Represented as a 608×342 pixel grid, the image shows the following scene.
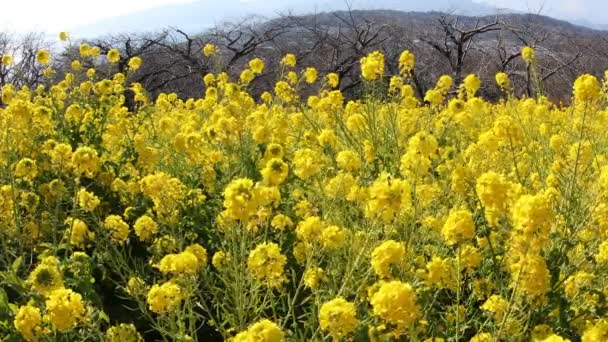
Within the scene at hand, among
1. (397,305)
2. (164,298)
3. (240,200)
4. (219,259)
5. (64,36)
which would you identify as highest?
(240,200)

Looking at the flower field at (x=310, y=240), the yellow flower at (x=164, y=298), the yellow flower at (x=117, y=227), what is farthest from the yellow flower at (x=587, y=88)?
the yellow flower at (x=117, y=227)

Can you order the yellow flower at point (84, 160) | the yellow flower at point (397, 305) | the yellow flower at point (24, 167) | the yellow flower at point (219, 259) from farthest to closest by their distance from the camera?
the yellow flower at point (24, 167), the yellow flower at point (84, 160), the yellow flower at point (219, 259), the yellow flower at point (397, 305)

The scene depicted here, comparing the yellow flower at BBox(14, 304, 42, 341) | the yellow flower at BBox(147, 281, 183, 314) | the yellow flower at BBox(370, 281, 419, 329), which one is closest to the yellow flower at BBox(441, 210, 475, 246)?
the yellow flower at BBox(370, 281, 419, 329)

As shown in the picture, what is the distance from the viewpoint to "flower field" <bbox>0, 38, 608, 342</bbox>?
6.70 ft

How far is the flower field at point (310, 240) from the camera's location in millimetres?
2043

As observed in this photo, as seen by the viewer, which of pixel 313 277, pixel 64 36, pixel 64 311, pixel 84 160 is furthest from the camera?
pixel 64 36

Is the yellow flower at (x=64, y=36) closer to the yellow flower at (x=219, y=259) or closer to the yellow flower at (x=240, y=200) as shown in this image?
the yellow flower at (x=219, y=259)

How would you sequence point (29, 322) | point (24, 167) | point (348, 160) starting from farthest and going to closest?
point (24, 167), point (348, 160), point (29, 322)

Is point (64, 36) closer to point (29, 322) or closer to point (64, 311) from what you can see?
point (29, 322)

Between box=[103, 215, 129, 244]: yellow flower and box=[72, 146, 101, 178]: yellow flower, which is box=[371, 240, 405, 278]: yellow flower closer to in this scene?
box=[103, 215, 129, 244]: yellow flower

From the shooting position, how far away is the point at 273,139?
4434 mm

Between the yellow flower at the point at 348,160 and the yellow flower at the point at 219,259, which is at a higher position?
the yellow flower at the point at 348,160

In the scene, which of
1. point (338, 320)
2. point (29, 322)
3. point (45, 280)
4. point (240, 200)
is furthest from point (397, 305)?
point (45, 280)

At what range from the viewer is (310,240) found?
8.39 ft
